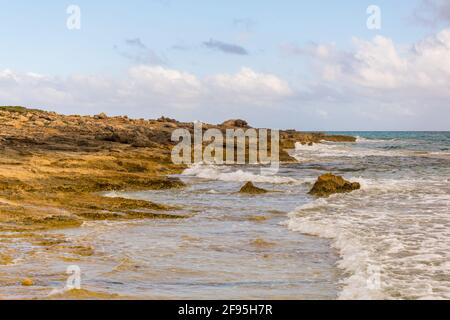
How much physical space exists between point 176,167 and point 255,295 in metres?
25.1

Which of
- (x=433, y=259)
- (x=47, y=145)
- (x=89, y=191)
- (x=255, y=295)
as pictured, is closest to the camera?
(x=255, y=295)

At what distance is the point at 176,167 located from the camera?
3319cm

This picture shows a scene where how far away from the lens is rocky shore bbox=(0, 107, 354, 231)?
14852mm

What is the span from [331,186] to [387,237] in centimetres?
1083

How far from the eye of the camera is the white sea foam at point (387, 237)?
29.0 ft

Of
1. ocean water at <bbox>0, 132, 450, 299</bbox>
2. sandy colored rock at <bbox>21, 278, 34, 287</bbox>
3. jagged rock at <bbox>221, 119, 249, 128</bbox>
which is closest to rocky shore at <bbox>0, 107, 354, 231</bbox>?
ocean water at <bbox>0, 132, 450, 299</bbox>

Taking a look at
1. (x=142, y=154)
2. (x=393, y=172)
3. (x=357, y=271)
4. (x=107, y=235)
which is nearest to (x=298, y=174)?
(x=393, y=172)

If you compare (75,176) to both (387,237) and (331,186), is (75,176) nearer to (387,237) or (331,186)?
(331,186)

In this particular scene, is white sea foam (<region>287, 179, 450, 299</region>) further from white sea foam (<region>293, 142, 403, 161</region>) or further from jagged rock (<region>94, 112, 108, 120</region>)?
jagged rock (<region>94, 112, 108, 120</region>)

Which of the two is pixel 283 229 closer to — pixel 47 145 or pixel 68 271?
pixel 68 271

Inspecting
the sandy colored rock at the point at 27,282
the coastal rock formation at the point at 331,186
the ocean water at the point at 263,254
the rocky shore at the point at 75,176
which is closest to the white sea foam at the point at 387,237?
the ocean water at the point at 263,254

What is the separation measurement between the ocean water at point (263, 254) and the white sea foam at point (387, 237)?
0.02 metres

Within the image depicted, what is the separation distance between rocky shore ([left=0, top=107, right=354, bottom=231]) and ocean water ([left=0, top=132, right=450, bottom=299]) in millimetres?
1101

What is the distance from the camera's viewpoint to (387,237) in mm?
13055
